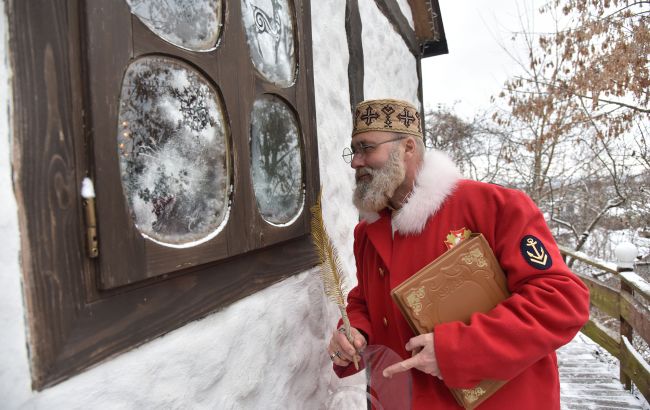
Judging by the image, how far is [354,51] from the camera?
275 centimetres

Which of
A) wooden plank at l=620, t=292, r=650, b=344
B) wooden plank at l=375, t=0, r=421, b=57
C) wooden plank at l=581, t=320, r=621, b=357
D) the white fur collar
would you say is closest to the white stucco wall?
wooden plank at l=375, t=0, r=421, b=57

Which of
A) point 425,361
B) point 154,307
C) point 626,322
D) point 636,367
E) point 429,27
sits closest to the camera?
point 154,307

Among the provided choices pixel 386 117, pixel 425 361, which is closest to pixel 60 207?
pixel 425 361

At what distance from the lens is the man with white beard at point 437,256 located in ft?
3.99

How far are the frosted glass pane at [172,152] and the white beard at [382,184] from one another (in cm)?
58

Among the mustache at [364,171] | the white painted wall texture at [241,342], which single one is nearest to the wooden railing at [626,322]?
the white painted wall texture at [241,342]

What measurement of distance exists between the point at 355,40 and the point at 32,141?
2.36 m

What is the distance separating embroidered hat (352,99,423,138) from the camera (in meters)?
1.70

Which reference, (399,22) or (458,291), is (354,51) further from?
(458,291)

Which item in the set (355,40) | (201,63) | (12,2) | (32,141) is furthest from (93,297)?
(355,40)

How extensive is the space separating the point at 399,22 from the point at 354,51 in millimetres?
1459

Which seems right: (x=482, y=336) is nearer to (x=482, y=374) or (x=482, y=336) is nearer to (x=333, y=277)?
(x=482, y=374)

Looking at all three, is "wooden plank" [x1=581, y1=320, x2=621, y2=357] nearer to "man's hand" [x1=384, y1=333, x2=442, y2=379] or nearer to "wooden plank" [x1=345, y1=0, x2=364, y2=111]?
"wooden plank" [x1=345, y1=0, x2=364, y2=111]

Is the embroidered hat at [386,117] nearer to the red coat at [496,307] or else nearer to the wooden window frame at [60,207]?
the red coat at [496,307]
